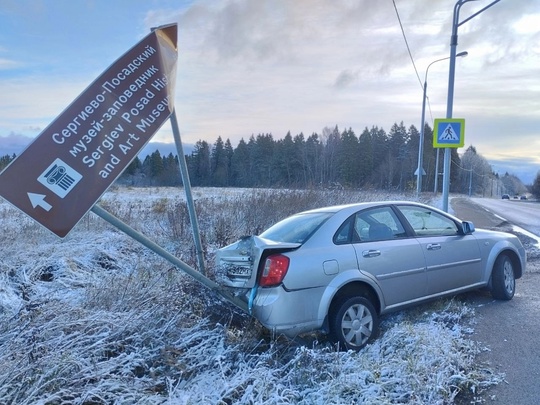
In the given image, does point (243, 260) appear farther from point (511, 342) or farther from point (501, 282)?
point (501, 282)

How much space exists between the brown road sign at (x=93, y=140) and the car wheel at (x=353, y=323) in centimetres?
244

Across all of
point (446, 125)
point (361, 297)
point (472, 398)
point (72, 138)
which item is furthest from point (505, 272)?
point (446, 125)

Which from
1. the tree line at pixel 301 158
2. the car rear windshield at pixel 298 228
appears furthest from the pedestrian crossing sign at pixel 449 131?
the tree line at pixel 301 158

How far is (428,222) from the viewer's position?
5863mm

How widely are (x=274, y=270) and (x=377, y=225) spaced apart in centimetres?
157

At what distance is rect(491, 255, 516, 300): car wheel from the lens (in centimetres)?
626

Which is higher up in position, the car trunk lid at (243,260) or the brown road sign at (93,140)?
the brown road sign at (93,140)

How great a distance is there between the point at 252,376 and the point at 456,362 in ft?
5.95

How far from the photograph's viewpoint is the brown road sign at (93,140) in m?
3.51

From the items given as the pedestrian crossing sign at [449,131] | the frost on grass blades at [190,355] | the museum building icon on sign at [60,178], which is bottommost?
the frost on grass blades at [190,355]

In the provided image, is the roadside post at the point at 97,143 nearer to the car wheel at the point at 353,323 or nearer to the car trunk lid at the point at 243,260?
the car trunk lid at the point at 243,260

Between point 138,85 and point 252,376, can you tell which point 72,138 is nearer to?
point 138,85

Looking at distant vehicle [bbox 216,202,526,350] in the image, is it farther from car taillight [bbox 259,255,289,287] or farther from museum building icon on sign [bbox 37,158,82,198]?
museum building icon on sign [bbox 37,158,82,198]

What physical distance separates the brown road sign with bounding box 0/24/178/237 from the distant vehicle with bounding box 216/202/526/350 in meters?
1.57
